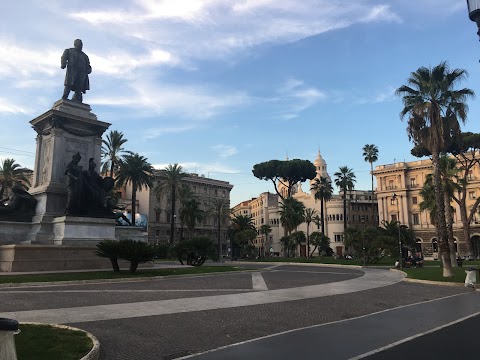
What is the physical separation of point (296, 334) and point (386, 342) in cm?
184

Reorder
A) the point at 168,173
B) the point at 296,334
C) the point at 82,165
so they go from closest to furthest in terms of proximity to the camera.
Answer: the point at 296,334 → the point at 82,165 → the point at 168,173

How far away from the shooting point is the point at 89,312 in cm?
1065

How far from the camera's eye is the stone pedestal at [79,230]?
23328 mm

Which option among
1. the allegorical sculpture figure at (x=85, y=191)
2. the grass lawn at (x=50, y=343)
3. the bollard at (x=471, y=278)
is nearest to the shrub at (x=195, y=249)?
the allegorical sculpture figure at (x=85, y=191)

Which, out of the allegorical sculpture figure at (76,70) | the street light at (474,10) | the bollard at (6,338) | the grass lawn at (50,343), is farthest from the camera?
the allegorical sculpture figure at (76,70)

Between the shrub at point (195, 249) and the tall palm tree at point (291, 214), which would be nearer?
the shrub at point (195, 249)

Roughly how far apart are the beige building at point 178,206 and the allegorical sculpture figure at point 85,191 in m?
52.3

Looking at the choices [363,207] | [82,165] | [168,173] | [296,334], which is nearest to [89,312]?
[296,334]

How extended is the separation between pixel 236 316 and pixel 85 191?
1761 centimetres

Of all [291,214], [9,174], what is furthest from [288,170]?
[9,174]

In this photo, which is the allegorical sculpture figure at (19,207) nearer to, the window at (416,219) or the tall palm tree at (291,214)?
the tall palm tree at (291,214)

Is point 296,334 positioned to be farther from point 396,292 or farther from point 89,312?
point 396,292

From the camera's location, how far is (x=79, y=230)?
2394 cm

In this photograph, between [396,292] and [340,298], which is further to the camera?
[396,292]
